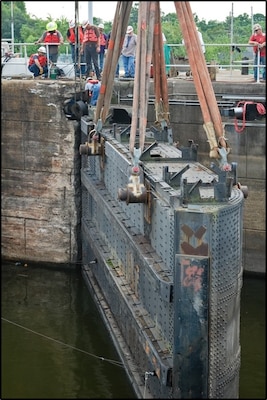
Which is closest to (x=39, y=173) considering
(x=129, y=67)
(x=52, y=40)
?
(x=129, y=67)

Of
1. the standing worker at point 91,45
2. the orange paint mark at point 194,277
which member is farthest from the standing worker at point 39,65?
the orange paint mark at point 194,277

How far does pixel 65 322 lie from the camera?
629 inches

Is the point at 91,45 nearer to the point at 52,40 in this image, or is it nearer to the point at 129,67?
the point at 129,67

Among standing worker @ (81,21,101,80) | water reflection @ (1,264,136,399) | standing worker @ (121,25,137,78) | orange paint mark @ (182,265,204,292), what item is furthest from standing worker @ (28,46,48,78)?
orange paint mark @ (182,265,204,292)

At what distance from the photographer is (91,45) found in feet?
67.9

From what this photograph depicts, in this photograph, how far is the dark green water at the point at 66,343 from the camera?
13.2 m

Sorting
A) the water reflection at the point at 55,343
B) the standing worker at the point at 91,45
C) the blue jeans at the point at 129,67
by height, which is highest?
the standing worker at the point at 91,45

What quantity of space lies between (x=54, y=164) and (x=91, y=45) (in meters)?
3.64

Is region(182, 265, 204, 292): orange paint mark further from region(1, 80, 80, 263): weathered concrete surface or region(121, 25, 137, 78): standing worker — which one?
region(121, 25, 137, 78): standing worker

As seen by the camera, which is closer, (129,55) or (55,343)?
(55,343)

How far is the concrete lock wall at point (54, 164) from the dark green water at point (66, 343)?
39.7 inches

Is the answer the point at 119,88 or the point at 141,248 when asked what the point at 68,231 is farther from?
the point at 141,248

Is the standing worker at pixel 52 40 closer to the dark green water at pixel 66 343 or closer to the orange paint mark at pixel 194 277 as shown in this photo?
the dark green water at pixel 66 343

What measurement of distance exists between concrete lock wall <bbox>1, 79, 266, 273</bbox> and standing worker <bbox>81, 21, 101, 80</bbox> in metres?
2.08
